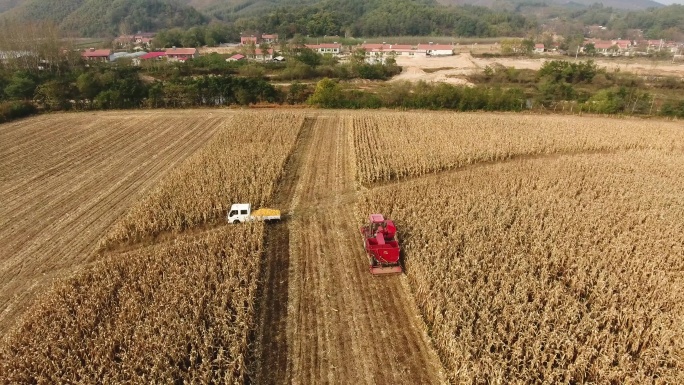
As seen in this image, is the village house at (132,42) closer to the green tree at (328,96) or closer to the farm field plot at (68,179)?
the green tree at (328,96)

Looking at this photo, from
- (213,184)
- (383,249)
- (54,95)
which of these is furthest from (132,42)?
(383,249)

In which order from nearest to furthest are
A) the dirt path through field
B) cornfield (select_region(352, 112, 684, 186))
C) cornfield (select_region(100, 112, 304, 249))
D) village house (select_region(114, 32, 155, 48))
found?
the dirt path through field
cornfield (select_region(100, 112, 304, 249))
cornfield (select_region(352, 112, 684, 186))
village house (select_region(114, 32, 155, 48))

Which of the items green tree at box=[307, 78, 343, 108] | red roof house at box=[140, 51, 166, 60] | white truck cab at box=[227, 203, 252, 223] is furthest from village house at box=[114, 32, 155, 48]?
white truck cab at box=[227, 203, 252, 223]

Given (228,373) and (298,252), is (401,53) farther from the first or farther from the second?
(228,373)

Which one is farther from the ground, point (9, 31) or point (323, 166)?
point (9, 31)

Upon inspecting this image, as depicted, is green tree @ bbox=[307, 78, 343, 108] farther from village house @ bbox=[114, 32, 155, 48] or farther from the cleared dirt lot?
village house @ bbox=[114, 32, 155, 48]

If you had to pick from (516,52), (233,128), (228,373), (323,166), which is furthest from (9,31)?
(516,52)
